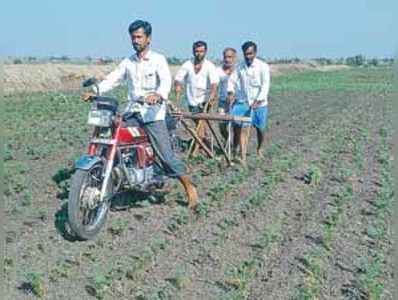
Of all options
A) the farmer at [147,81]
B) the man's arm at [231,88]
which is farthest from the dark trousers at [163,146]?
the man's arm at [231,88]

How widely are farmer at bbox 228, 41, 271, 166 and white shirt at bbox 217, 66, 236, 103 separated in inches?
5.4

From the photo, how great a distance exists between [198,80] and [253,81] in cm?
81

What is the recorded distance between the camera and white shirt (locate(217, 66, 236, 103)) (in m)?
11.3

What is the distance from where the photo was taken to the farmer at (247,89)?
10797 mm

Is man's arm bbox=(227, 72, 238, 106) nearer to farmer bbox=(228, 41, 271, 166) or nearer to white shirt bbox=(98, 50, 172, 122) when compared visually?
farmer bbox=(228, 41, 271, 166)

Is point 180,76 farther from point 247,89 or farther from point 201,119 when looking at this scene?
point 201,119

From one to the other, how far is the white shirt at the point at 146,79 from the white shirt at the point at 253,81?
3.58 m

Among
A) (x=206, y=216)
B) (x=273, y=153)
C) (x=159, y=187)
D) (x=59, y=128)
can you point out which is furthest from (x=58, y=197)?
(x=59, y=128)

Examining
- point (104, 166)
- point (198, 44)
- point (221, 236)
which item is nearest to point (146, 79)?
point (104, 166)

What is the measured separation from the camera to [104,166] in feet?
22.7

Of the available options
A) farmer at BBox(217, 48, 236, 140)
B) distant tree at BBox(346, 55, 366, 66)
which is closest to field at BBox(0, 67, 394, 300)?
farmer at BBox(217, 48, 236, 140)

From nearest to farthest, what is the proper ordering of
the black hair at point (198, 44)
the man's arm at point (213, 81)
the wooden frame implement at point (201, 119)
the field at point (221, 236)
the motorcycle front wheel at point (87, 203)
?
the field at point (221, 236)
the motorcycle front wheel at point (87, 203)
the wooden frame implement at point (201, 119)
the black hair at point (198, 44)
the man's arm at point (213, 81)

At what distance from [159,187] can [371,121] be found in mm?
12957

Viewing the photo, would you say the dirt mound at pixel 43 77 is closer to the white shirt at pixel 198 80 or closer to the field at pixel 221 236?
the white shirt at pixel 198 80
